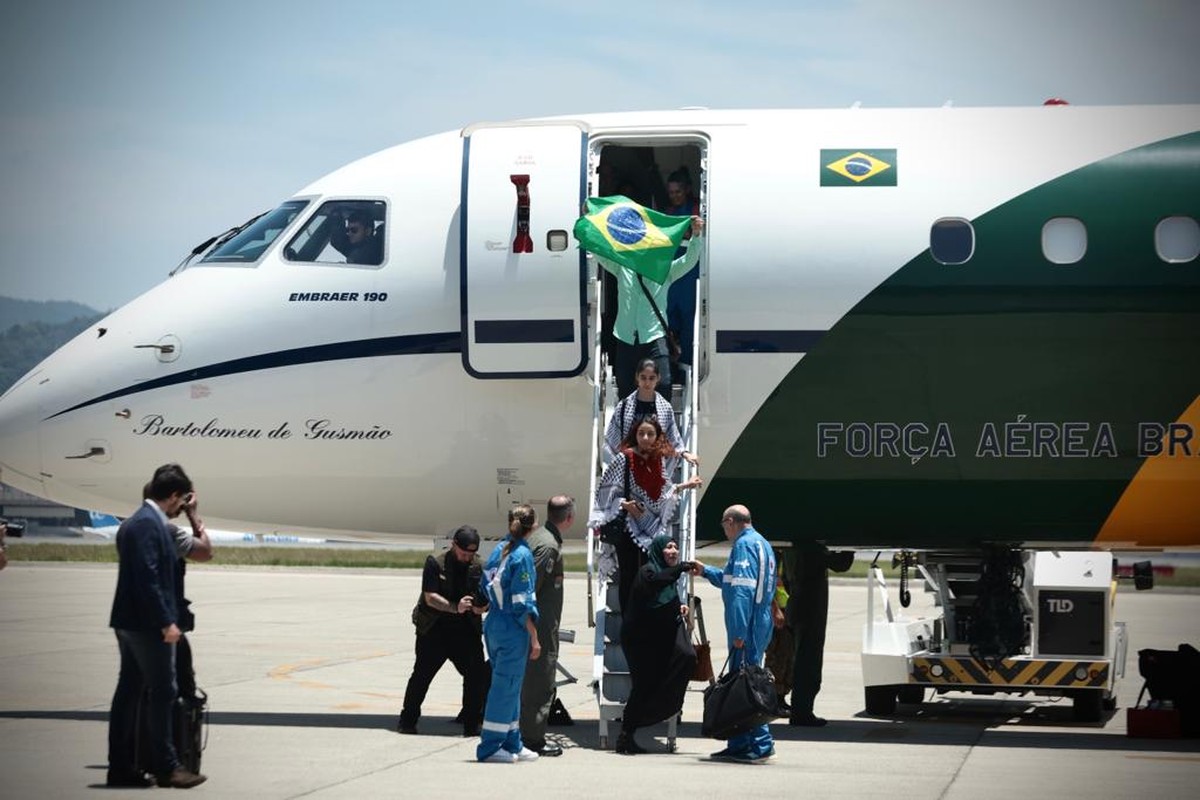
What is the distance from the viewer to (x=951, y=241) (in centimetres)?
1444

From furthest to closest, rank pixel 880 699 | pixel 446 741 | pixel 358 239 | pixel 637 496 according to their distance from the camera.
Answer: pixel 880 699, pixel 358 239, pixel 446 741, pixel 637 496

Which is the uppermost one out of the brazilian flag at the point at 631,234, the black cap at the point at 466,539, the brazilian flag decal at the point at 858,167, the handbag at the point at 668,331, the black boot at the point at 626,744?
the brazilian flag decal at the point at 858,167

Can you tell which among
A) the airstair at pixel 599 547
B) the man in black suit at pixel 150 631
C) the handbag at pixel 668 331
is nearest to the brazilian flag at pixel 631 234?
the handbag at pixel 668 331

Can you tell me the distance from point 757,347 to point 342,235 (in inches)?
163

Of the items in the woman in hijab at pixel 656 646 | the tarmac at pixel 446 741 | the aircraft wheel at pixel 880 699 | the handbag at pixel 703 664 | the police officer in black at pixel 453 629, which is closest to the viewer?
the tarmac at pixel 446 741

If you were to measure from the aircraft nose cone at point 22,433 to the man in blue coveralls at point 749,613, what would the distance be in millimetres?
6568

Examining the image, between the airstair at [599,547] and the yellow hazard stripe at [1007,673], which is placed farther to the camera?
the yellow hazard stripe at [1007,673]

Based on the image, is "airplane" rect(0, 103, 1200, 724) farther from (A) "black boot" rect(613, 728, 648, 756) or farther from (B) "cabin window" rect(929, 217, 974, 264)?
(A) "black boot" rect(613, 728, 648, 756)

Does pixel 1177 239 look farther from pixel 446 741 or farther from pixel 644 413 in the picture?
pixel 446 741

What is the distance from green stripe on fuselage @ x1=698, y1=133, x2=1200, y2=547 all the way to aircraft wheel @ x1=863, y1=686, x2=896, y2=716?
10.0 feet

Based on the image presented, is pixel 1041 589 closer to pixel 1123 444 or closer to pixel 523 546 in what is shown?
pixel 1123 444

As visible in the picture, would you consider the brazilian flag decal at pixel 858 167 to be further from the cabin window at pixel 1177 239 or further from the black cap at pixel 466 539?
the black cap at pixel 466 539

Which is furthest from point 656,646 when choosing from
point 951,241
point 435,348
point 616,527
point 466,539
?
→ point 951,241

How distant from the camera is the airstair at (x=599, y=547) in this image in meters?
13.3
